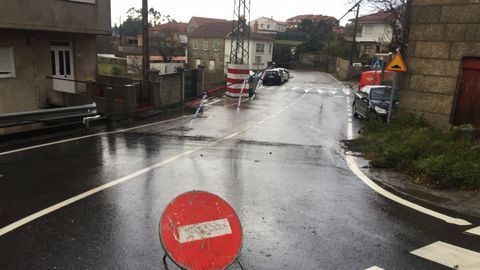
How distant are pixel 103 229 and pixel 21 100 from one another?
12.8 m

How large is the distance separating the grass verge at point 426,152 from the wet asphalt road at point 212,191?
1.06m

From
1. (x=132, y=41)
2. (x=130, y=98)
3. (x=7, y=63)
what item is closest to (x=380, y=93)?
(x=130, y=98)

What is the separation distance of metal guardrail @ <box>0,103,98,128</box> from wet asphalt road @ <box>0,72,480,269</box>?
1.60 m

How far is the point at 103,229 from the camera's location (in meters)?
5.63

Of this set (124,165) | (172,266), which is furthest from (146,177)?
(172,266)

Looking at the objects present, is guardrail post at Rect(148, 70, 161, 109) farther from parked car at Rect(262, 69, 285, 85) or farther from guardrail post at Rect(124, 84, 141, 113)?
parked car at Rect(262, 69, 285, 85)

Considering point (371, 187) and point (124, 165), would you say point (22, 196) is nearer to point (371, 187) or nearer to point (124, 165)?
point (124, 165)

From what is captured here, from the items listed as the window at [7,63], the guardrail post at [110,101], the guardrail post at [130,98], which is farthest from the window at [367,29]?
the window at [7,63]

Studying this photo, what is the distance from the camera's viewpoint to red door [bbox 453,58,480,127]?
35.0 feet

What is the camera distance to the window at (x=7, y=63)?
15500 millimetres

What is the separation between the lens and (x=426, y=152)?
9.17 metres

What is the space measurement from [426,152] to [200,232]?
6.89 meters

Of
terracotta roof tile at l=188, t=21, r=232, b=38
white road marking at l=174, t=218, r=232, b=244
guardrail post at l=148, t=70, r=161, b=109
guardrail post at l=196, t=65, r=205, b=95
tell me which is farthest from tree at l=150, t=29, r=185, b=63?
white road marking at l=174, t=218, r=232, b=244

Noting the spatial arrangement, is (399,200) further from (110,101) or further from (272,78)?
(272,78)
